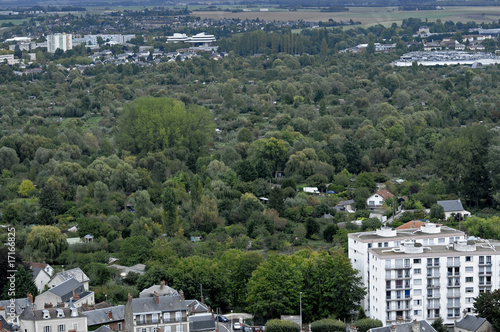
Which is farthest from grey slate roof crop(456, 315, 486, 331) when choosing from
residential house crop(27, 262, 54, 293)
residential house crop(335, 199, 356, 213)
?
residential house crop(335, 199, 356, 213)

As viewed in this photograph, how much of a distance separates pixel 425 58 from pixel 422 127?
51441mm

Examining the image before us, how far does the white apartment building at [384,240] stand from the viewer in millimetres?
36656

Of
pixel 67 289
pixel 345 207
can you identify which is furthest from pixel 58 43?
pixel 67 289

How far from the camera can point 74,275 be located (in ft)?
124

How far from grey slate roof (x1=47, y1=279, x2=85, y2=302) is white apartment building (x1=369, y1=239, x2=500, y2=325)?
35.7ft

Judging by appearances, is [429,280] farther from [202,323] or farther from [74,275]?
[74,275]

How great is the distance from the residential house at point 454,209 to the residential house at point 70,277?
20.4m

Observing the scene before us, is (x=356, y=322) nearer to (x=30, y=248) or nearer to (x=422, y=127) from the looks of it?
(x=30, y=248)

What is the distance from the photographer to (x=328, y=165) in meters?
60.9

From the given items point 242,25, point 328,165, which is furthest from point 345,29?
point 328,165

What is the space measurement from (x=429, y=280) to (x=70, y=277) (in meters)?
13.6

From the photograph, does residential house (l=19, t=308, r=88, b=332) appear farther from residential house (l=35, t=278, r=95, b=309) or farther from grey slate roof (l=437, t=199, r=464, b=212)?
grey slate roof (l=437, t=199, r=464, b=212)

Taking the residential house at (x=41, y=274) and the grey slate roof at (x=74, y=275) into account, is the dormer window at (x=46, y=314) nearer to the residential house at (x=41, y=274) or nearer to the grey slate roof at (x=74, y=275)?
the grey slate roof at (x=74, y=275)

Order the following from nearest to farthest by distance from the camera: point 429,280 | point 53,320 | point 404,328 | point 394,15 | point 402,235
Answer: point 404,328 → point 53,320 → point 429,280 → point 402,235 → point 394,15
